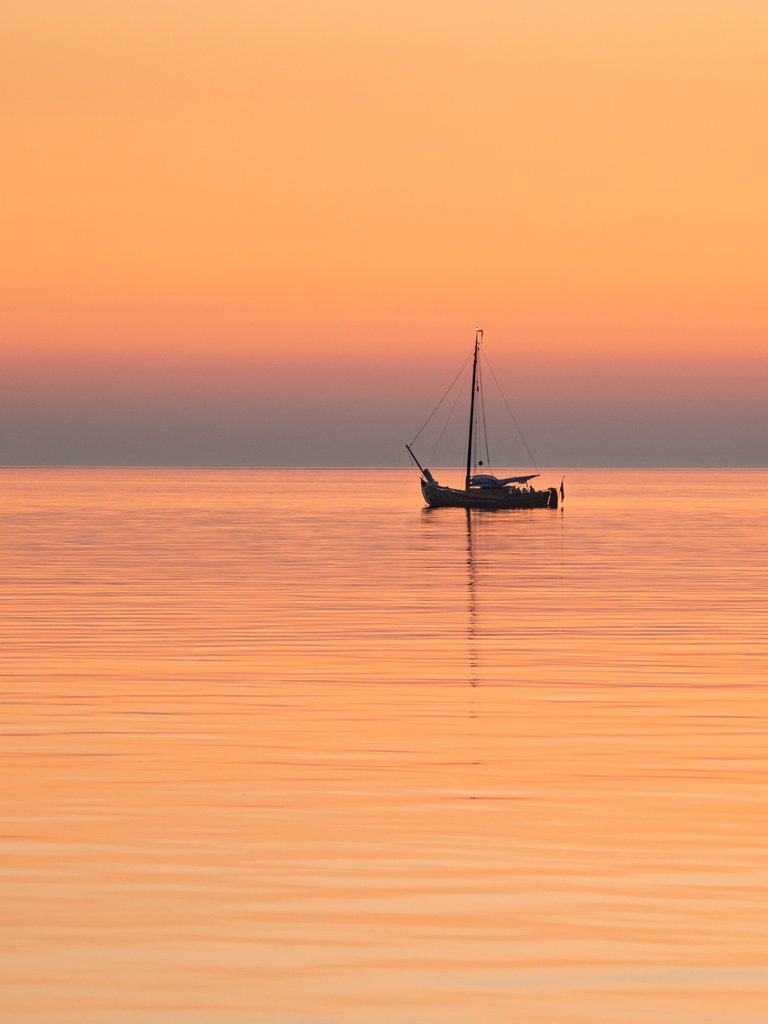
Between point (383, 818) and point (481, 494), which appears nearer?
point (383, 818)

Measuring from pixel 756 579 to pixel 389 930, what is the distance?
54579 mm

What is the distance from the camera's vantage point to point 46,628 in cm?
4512

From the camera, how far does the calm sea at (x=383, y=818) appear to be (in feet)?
45.0

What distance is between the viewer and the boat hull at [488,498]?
164 metres

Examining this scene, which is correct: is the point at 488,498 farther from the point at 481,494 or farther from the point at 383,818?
the point at 383,818

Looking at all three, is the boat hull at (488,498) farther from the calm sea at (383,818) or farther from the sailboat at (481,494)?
the calm sea at (383,818)

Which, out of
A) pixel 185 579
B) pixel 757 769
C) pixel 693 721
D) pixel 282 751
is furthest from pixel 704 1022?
pixel 185 579

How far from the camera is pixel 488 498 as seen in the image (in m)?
165

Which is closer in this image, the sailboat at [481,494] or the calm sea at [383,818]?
the calm sea at [383,818]

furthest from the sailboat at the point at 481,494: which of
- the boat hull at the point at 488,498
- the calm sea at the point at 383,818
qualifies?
the calm sea at the point at 383,818

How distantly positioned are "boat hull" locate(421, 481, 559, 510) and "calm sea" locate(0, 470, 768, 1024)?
Answer: 114 m

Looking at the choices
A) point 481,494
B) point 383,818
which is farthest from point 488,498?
point 383,818

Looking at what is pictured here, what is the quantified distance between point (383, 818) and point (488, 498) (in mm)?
145201

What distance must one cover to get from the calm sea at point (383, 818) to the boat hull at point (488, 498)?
114m
